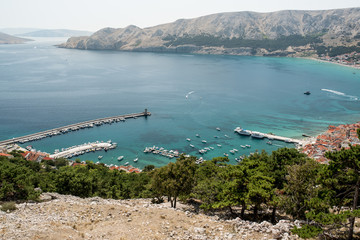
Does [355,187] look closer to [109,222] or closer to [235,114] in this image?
[109,222]

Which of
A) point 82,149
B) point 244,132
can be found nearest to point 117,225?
point 82,149

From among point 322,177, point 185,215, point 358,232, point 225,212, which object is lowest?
point 225,212

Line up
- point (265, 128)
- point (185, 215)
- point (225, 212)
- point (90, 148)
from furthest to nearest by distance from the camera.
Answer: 1. point (265, 128)
2. point (90, 148)
3. point (225, 212)
4. point (185, 215)

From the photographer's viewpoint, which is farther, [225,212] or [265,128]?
[265,128]

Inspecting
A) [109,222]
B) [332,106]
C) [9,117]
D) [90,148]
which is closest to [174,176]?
[109,222]

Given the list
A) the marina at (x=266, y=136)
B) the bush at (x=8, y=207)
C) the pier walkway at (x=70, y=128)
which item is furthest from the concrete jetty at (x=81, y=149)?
the bush at (x=8, y=207)

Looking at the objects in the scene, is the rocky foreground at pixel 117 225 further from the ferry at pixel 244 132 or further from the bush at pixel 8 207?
the ferry at pixel 244 132
